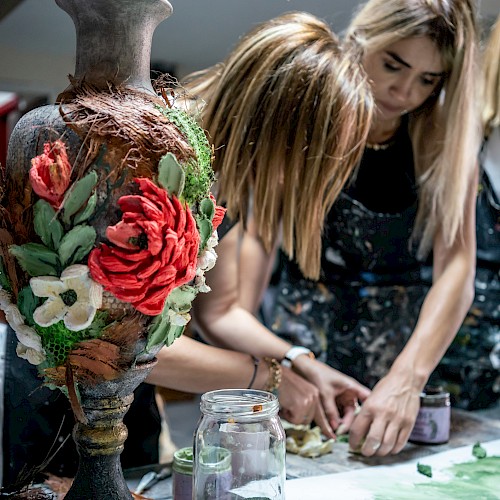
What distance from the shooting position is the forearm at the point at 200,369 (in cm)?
114

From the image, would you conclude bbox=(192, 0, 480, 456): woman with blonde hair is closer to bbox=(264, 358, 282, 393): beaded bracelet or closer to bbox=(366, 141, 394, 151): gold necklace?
bbox=(366, 141, 394, 151): gold necklace

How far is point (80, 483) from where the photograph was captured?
2.44 ft

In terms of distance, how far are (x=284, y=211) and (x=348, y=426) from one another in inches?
16.5

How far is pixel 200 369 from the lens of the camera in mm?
1175

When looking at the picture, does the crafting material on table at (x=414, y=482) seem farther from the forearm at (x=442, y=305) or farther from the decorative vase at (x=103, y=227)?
the decorative vase at (x=103, y=227)

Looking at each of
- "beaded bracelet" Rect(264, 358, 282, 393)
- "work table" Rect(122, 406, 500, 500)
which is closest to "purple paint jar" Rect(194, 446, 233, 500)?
"work table" Rect(122, 406, 500, 500)

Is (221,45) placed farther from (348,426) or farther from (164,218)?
(164,218)

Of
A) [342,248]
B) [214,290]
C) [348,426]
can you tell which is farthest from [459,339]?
[214,290]

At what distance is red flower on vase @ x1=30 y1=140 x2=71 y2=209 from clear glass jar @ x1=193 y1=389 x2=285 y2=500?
306mm

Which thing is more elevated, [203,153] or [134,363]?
[203,153]

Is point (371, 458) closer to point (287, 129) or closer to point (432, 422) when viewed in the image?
point (432, 422)

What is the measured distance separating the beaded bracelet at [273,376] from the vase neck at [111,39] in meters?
0.64

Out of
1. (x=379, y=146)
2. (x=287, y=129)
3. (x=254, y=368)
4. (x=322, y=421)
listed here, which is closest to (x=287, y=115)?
(x=287, y=129)

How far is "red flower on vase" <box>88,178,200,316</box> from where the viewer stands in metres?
0.65
